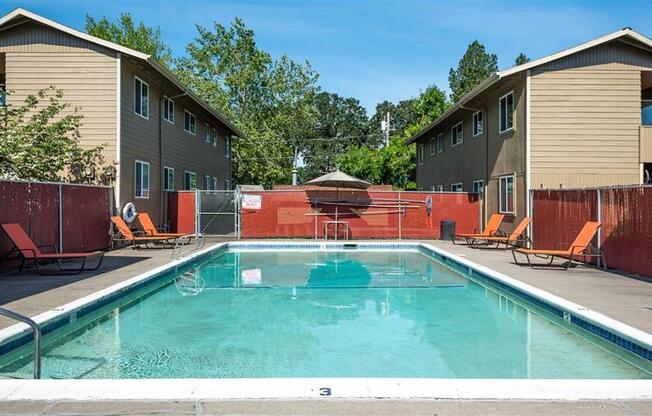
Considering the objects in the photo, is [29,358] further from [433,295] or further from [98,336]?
[433,295]

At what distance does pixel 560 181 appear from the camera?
14.4 metres

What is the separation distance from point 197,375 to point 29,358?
1.72m

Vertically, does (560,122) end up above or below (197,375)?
above

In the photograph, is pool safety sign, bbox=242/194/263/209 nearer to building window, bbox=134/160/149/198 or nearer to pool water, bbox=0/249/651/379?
building window, bbox=134/160/149/198

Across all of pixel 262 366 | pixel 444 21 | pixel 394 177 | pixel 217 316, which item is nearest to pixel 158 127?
pixel 444 21

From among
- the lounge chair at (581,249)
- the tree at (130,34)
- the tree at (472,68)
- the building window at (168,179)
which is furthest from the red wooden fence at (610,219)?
the tree at (472,68)

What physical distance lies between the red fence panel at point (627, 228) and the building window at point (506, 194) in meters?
4.98

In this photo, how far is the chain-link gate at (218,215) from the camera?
1803 cm

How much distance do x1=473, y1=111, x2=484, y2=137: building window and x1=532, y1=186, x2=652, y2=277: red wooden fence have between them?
5.58 m

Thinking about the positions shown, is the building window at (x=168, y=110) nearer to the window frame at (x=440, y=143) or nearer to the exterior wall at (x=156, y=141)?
the exterior wall at (x=156, y=141)

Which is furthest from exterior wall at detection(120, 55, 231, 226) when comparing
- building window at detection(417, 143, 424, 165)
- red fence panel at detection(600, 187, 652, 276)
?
building window at detection(417, 143, 424, 165)

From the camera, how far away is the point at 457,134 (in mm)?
21328

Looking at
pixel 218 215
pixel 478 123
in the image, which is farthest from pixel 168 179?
pixel 478 123

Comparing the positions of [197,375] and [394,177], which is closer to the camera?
[197,375]
